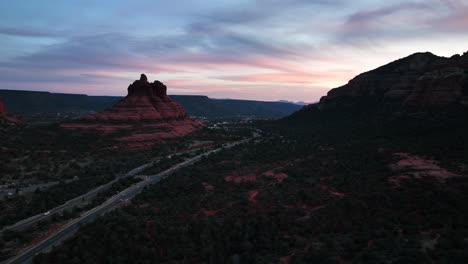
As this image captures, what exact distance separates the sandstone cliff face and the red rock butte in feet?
191

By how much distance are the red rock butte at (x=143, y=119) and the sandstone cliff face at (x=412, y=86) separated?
2291 inches

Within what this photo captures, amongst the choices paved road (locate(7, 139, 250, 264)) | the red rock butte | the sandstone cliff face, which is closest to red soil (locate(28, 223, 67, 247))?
paved road (locate(7, 139, 250, 264))

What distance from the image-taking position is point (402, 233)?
15484 mm

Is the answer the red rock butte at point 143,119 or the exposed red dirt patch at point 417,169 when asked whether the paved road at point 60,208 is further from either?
the exposed red dirt patch at point 417,169

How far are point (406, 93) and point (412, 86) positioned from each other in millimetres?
2568

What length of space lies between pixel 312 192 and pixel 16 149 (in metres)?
55.1

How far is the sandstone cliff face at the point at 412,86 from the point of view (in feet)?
167

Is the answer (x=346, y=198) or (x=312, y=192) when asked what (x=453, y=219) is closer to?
(x=346, y=198)

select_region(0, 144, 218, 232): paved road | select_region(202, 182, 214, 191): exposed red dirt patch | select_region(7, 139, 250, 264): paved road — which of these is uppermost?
select_region(202, 182, 214, 191): exposed red dirt patch

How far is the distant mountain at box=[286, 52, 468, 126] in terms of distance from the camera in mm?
49875

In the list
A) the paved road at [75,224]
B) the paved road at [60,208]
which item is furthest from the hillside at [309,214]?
the paved road at [60,208]

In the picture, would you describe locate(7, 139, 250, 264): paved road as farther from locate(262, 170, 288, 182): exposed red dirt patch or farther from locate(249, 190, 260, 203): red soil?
locate(262, 170, 288, 182): exposed red dirt patch

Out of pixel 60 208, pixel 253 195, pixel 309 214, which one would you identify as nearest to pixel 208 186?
pixel 253 195

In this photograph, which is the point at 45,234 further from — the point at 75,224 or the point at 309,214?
the point at 309,214
